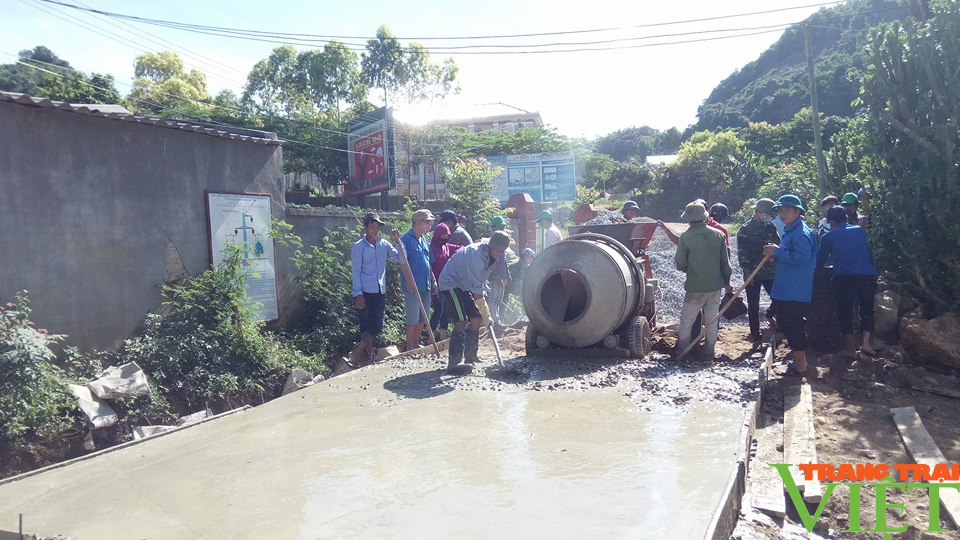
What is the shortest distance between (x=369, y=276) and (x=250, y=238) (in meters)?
1.74

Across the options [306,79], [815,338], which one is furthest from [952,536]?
[306,79]

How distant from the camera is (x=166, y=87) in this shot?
35344mm

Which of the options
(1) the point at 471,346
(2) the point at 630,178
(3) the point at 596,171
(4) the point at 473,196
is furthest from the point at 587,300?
(2) the point at 630,178

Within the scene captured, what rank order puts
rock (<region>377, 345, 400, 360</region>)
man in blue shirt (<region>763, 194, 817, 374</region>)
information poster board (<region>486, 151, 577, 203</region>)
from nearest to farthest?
man in blue shirt (<region>763, 194, 817, 374</region>)
rock (<region>377, 345, 400, 360</region>)
information poster board (<region>486, 151, 577, 203</region>)

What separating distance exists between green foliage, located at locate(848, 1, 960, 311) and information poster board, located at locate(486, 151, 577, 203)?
12.0 metres

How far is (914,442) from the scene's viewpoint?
4641 millimetres

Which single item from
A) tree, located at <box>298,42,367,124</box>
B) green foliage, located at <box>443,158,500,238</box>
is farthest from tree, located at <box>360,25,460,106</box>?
green foliage, located at <box>443,158,500,238</box>

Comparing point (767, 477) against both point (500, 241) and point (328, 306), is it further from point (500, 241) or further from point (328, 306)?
point (328, 306)

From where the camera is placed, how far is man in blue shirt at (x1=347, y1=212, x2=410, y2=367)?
735 cm

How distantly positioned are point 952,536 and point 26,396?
238 inches

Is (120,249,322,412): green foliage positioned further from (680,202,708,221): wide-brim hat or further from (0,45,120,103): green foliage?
(0,45,120,103): green foliage

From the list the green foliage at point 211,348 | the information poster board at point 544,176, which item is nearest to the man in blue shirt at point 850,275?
the green foliage at point 211,348

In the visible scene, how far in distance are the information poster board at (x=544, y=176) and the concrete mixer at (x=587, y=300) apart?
1206 centimetres

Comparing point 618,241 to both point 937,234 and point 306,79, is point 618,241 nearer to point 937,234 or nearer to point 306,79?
point 937,234
